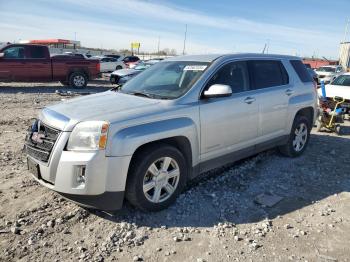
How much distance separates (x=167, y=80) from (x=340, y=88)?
8.63 m

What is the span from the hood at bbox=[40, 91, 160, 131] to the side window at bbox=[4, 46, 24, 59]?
12026mm

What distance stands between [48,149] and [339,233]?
3.26 m

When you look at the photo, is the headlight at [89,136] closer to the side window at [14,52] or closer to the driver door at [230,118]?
the driver door at [230,118]

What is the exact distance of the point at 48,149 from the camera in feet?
12.1

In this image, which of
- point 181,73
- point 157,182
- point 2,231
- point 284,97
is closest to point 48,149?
point 2,231

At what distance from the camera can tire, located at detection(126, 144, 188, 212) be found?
12.3 feet

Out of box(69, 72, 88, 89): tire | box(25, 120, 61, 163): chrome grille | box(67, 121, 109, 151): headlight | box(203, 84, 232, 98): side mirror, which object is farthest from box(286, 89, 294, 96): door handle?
box(69, 72, 88, 89): tire

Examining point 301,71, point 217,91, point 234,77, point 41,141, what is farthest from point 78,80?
point 217,91

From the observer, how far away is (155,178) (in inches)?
157

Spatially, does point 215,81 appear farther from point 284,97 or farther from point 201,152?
point 284,97

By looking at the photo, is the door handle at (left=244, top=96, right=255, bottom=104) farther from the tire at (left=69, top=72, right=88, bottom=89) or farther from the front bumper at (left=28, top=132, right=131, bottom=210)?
the tire at (left=69, top=72, right=88, bottom=89)

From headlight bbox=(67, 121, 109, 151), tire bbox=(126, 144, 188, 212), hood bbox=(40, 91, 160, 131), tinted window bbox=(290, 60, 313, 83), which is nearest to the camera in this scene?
headlight bbox=(67, 121, 109, 151)

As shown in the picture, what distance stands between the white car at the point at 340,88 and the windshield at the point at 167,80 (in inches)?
300

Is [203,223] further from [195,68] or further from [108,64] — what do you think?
[108,64]
